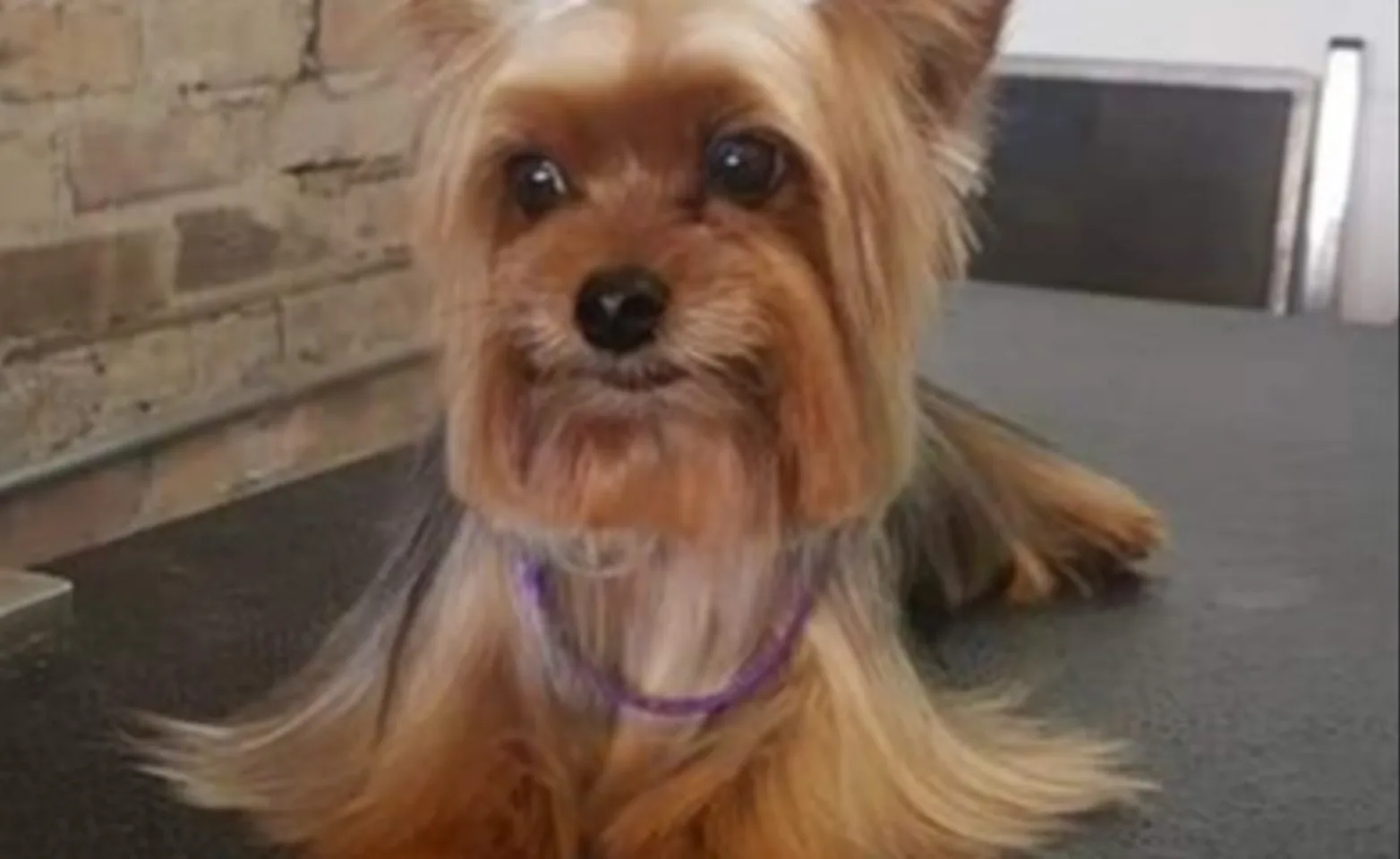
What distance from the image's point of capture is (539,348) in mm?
1182

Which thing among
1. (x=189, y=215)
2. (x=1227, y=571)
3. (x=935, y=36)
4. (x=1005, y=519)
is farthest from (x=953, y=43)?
(x=189, y=215)

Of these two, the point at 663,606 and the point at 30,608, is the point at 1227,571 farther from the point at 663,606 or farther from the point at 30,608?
the point at 30,608

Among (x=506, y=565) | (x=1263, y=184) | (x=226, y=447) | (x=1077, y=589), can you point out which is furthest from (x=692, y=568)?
(x=1263, y=184)

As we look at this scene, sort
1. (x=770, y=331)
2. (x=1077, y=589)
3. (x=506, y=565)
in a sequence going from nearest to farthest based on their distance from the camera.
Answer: (x=770, y=331)
(x=506, y=565)
(x=1077, y=589)

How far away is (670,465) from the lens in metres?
1.21

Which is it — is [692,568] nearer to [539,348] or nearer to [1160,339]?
[539,348]

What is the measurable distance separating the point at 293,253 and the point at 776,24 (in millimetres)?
829

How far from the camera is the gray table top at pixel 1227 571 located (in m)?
1.32

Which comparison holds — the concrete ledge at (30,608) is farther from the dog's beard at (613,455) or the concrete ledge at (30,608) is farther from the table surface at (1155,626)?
the dog's beard at (613,455)

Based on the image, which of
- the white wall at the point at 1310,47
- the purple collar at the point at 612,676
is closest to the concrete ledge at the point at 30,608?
the purple collar at the point at 612,676

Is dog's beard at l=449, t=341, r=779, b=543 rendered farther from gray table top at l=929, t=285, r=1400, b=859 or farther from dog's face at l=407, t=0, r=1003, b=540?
gray table top at l=929, t=285, r=1400, b=859

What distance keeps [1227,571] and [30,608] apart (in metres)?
0.75

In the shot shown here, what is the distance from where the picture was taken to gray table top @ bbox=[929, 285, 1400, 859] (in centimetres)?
132

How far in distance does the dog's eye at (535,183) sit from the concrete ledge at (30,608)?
47 centimetres
